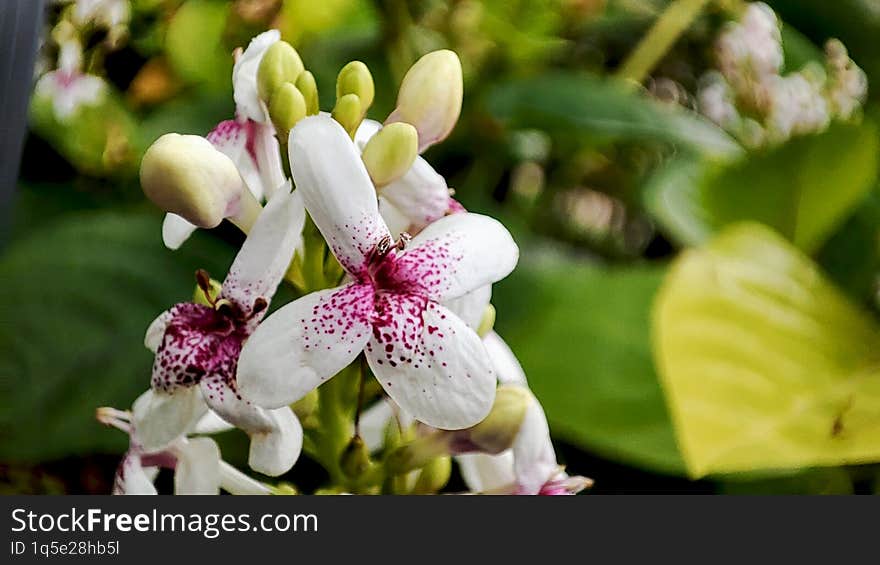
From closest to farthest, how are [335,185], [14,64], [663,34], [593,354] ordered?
[335,185] → [14,64] → [593,354] → [663,34]

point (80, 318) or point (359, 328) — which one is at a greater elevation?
point (359, 328)

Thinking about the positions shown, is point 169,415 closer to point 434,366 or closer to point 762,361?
point 434,366

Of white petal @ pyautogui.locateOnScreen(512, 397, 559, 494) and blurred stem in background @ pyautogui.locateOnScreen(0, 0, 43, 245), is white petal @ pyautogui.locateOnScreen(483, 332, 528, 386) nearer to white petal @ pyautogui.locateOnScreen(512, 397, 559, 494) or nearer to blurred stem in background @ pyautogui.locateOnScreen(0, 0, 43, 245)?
white petal @ pyautogui.locateOnScreen(512, 397, 559, 494)

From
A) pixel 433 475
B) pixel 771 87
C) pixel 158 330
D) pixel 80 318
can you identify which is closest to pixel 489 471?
pixel 433 475

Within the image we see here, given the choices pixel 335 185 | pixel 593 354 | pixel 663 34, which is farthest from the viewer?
pixel 663 34

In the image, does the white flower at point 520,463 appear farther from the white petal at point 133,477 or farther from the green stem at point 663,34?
the green stem at point 663,34
